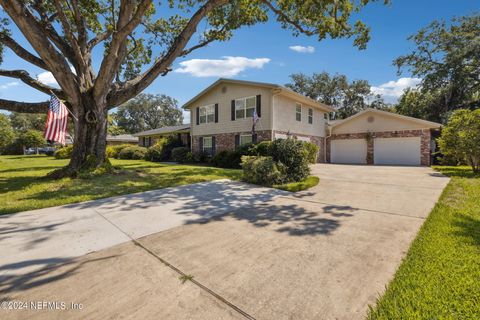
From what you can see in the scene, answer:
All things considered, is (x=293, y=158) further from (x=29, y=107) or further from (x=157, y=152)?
(x=157, y=152)

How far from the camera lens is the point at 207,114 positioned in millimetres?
19438

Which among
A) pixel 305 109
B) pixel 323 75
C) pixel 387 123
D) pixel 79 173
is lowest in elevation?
pixel 79 173

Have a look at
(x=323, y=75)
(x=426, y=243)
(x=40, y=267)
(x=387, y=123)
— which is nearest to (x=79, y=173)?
(x=40, y=267)

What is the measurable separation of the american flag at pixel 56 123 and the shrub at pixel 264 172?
6.63 meters

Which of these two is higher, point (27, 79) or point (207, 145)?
point (27, 79)

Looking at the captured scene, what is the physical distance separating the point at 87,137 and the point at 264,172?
7942 mm

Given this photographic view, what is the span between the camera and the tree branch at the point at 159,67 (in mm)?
9710

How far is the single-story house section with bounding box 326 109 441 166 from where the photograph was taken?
17.0 meters

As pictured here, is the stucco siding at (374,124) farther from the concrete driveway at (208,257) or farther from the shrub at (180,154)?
the concrete driveway at (208,257)

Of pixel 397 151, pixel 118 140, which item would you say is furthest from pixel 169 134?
pixel 397 151

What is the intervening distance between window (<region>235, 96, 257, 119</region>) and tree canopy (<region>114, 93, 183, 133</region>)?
45.1 metres

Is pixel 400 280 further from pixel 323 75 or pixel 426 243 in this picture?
pixel 323 75

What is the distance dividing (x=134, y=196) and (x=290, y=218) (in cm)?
466

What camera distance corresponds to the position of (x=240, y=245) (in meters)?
3.54
